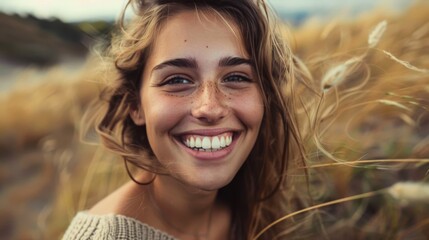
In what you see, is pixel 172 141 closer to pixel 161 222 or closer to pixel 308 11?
pixel 161 222

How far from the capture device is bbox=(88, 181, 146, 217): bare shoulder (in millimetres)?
1734

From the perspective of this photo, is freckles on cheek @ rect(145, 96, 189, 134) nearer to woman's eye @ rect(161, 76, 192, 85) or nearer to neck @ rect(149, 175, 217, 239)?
woman's eye @ rect(161, 76, 192, 85)

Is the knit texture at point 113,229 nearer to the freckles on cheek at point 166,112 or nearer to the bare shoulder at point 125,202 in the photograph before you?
the bare shoulder at point 125,202

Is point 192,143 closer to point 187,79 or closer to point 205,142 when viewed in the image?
point 205,142

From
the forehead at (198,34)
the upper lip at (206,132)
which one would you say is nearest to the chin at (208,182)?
the upper lip at (206,132)

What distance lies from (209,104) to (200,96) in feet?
0.13

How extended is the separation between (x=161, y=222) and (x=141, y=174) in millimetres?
218

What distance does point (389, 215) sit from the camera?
2117 millimetres

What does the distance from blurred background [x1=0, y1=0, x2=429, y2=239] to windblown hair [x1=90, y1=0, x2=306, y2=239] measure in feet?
0.52

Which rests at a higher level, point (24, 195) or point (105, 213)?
point (105, 213)

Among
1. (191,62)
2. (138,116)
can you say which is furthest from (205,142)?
(138,116)

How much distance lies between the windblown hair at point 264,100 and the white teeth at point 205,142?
191 mm

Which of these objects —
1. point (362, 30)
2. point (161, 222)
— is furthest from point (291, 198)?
point (362, 30)

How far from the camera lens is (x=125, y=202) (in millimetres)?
1762
